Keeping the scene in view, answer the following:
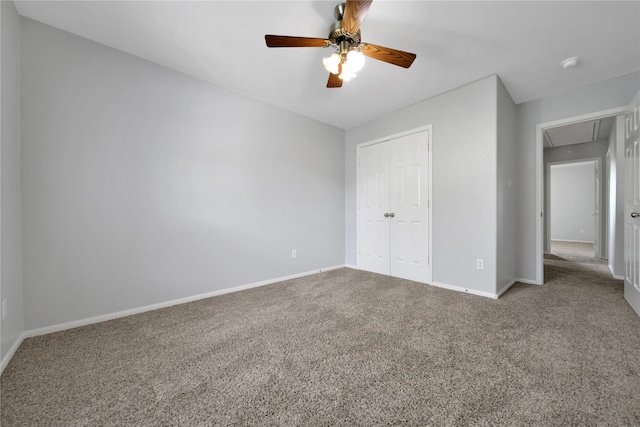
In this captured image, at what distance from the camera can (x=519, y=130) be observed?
10.7 feet

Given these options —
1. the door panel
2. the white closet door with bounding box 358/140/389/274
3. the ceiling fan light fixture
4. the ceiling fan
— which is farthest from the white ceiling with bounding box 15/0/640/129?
the white closet door with bounding box 358/140/389/274

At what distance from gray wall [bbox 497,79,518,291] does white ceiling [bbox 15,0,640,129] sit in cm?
31

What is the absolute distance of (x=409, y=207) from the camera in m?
3.29

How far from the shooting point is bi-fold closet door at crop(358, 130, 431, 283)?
3141 mm

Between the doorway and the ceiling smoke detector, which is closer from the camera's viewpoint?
the ceiling smoke detector

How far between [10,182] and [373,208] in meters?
3.63

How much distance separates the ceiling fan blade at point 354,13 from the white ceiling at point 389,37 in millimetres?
235

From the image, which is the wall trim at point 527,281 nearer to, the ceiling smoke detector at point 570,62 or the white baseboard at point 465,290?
the white baseboard at point 465,290

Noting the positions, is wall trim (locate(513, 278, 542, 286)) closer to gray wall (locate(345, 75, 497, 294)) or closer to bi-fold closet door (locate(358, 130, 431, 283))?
gray wall (locate(345, 75, 497, 294))

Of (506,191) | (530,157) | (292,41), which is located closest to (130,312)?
(292,41)

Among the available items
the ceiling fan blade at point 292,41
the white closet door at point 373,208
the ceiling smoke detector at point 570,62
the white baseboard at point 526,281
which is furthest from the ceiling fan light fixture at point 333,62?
the white baseboard at point 526,281

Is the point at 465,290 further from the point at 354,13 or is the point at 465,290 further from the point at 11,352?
the point at 11,352

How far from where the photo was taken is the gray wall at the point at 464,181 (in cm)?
259

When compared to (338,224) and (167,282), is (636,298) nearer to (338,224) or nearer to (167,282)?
(338,224)
